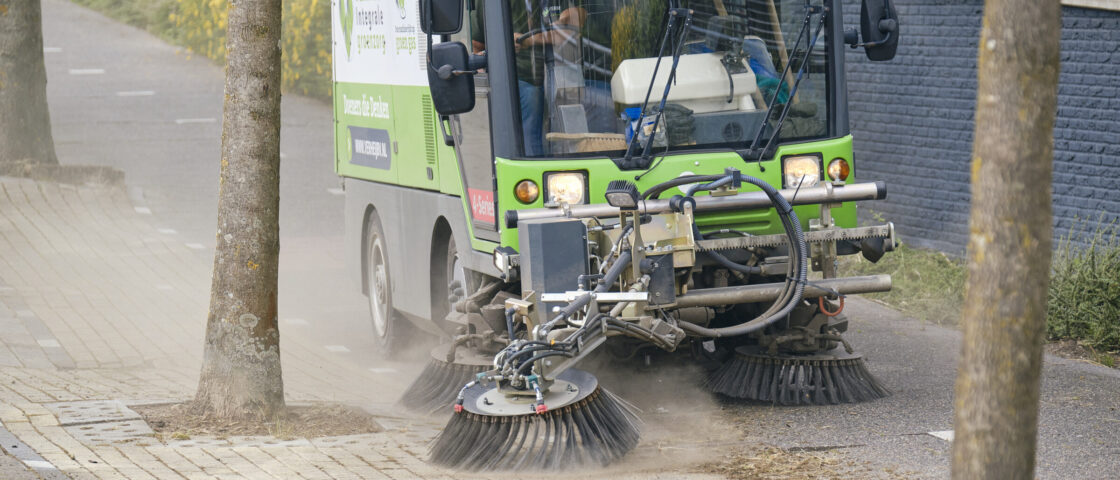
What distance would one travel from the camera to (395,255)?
33.8 ft

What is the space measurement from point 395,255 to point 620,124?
3093 millimetres

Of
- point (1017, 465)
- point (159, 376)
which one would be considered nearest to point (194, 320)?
point (159, 376)

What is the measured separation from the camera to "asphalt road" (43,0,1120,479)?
23.5 ft

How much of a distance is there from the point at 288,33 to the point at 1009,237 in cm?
2094

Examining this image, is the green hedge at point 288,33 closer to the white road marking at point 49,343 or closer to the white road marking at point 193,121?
the white road marking at point 193,121

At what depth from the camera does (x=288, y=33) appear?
78.2ft

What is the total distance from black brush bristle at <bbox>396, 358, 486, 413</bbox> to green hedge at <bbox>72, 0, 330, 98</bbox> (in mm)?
14447

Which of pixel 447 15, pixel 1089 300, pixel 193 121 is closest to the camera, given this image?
pixel 447 15

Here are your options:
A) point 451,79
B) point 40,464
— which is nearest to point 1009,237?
point 451,79

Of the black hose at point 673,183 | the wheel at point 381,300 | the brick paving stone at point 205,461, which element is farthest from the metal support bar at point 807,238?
the wheel at point 381,300

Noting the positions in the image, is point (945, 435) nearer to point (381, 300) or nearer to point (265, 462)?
point (265, 462)

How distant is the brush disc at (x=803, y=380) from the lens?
793cm

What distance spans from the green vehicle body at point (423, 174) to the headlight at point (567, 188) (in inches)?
1.3

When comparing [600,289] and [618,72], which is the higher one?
[618,72]
